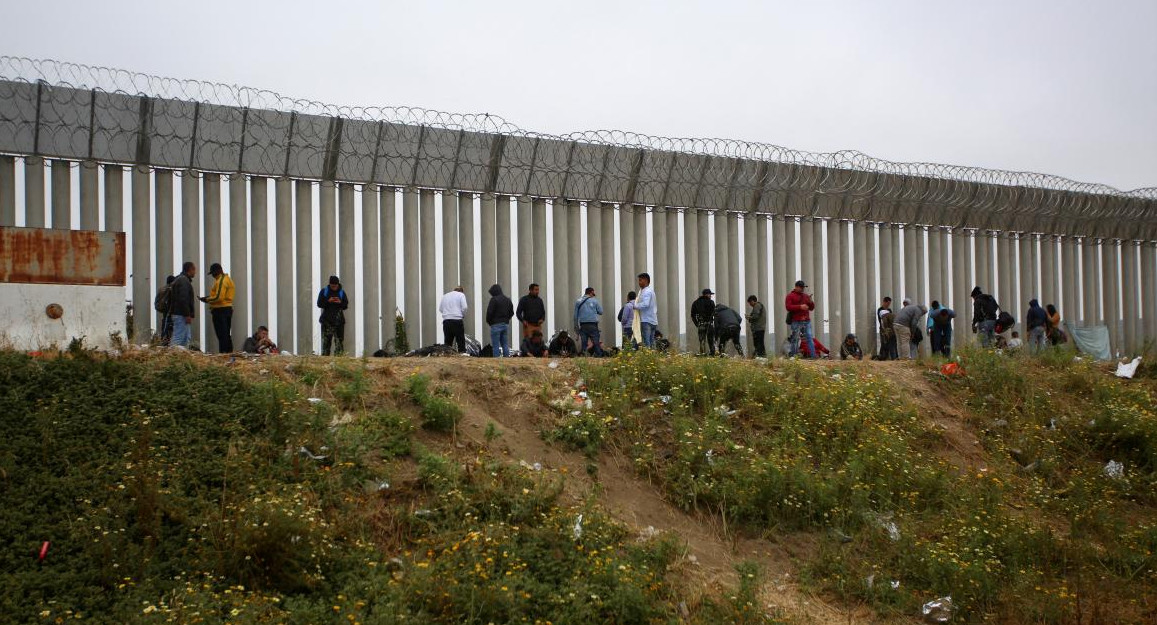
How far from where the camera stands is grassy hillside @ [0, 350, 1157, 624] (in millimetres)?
7695

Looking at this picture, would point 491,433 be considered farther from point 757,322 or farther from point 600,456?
point 757,322

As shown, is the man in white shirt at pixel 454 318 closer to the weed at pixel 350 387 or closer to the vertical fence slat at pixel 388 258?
the vertical fence slat at pixel 388 258

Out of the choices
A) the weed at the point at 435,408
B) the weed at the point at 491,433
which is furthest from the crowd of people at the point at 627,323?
the weed at the point at 435,408

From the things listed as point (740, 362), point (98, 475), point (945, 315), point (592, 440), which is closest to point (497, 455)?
point (592, 440)

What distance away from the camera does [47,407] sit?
909cm

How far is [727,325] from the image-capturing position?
1745 cm

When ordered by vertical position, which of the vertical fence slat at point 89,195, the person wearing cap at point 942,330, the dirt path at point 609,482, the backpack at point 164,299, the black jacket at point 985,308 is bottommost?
the dirt path at point 609,482

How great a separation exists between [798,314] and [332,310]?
7618 mm

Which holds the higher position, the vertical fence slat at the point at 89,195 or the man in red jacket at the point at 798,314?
the vertical fence slat at the point at 89,195

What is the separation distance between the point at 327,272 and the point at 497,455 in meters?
7.01

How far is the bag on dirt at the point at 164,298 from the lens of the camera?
14.3 metres

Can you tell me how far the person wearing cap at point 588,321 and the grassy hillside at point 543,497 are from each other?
14.4 ft

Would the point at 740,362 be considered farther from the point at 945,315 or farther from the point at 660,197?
the point at 945,315

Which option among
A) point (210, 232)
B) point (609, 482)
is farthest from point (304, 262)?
point (609, 482)
